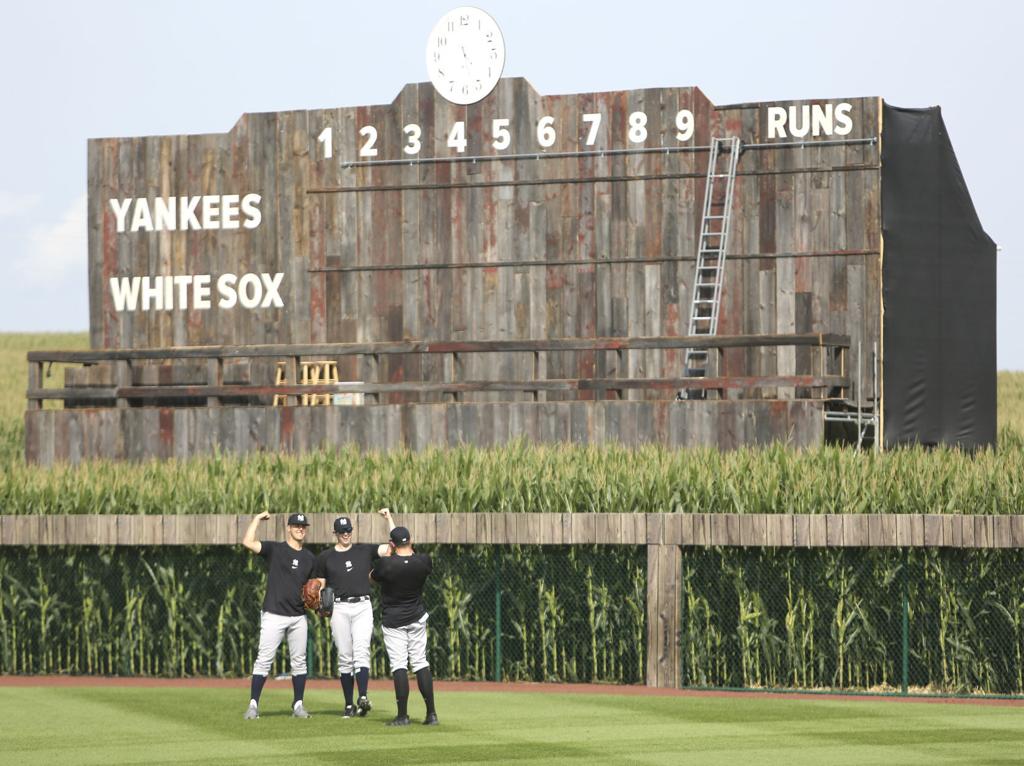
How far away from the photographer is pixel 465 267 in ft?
101

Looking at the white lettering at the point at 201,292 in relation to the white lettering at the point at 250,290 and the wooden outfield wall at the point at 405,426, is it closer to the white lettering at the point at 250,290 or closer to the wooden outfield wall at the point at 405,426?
the white lettering at the point at 250,290

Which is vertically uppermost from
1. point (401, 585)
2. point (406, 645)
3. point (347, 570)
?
point (347, 570)

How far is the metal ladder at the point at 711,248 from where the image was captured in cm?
2902

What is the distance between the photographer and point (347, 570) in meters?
16.0

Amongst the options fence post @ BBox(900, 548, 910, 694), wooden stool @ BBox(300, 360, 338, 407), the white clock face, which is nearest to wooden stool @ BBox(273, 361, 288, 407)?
wooden stool @ BBox(300, 360, 338, 407)

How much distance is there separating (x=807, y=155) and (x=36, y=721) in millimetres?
17036

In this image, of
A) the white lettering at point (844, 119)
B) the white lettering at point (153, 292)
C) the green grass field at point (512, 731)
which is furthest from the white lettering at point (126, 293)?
the green grass field at point (512, 731)

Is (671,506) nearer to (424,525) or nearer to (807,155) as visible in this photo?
(424,525)

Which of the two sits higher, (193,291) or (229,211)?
(229,211)

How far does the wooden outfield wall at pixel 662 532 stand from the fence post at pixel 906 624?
A: 1.32 feet

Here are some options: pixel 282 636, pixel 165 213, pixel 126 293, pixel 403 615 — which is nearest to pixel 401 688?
pixel 403 615

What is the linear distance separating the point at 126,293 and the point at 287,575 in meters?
17.7

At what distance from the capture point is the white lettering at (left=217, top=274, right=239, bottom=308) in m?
32.1

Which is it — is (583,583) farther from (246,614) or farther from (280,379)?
(280,379)
